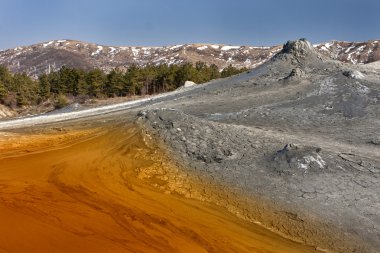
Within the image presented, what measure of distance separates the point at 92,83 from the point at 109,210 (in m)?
73.7

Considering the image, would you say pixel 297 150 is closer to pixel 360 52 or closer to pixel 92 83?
pixel 92 83

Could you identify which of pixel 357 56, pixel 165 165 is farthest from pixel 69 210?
pixel 357 56

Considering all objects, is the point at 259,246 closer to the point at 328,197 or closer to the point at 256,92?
the point at 328,197

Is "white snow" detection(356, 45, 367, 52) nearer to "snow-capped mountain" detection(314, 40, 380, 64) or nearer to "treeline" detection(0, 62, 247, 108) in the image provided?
"snow-capped mountain" detection(314, 40, 380, 64)

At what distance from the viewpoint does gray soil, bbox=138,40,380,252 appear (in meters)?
10.8

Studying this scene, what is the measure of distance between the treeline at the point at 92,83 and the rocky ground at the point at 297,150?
54638mm

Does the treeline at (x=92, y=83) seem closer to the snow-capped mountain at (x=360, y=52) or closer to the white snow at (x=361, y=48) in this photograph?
the snow-capped mountain at (x=360, y=52)

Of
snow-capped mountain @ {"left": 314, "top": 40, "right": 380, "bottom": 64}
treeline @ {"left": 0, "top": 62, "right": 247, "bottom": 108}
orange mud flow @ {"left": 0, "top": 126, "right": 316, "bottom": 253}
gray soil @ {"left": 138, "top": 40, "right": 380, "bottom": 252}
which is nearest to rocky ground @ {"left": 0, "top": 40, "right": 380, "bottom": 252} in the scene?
gray soil @ {"left": 138, "top": 40, "right": 380, "bottom": 252}

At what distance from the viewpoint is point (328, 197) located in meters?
11.9

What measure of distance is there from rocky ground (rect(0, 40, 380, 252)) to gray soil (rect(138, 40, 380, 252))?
3cm

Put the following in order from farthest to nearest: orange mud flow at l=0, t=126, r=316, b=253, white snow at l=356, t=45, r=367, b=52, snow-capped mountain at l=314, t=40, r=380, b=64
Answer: white snow at l=356, t=45, r=367, b=52 → snow-capped mountain at l=314, t=40, r=380, b=64 → orange mud flow at l=0, t=126, r=316, b=253

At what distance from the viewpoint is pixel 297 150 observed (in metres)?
14.1

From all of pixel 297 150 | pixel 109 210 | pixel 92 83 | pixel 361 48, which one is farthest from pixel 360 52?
pixel 109 210

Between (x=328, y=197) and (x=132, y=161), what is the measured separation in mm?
6891
